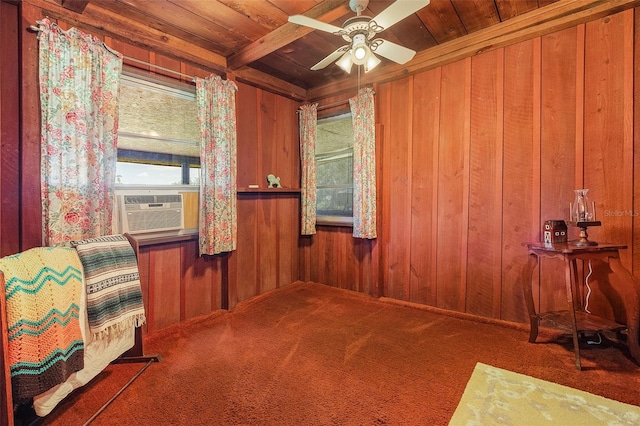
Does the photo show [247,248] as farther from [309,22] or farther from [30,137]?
[309,22]

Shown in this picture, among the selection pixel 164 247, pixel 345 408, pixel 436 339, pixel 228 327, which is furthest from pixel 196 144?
pixel 436 339

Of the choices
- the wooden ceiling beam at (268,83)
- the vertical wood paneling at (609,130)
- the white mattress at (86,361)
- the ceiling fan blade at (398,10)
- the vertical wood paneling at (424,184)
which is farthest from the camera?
the wooden ceiling beam at (268,83)

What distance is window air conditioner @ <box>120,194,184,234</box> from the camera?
221 cm

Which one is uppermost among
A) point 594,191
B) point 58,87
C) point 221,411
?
point 58,87

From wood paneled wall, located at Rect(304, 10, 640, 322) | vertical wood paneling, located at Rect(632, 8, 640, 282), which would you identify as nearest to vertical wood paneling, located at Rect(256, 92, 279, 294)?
wood paneled wall, located at Rect(304, 10, 640, 322)

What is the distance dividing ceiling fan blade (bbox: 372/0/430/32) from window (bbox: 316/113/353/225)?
6.14ft

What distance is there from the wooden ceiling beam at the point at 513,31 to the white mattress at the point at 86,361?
3158 mm

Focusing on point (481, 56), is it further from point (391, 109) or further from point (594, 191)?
point (594, 191)

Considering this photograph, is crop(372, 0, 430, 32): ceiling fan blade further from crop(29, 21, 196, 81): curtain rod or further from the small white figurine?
the small white figurine

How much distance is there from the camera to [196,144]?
2725mm

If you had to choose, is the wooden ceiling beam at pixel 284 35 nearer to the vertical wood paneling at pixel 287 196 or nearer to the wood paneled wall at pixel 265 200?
the wood paneled wall at pixel 265 200

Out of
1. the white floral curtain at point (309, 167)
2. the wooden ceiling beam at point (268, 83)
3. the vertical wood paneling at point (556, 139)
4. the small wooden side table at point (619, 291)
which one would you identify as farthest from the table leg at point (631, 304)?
the wooden ceiling beam at point (268, 83)

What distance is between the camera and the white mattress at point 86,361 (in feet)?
4.38

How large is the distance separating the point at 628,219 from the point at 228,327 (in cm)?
315
